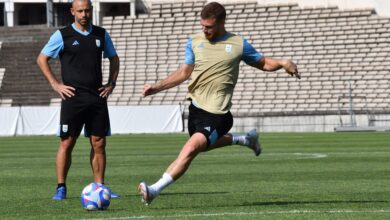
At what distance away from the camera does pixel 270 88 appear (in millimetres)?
45781

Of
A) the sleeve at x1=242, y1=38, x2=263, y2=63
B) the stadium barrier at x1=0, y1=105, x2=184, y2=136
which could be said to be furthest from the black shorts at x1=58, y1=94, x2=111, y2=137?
the stadium barrier at x1=0, y1=105, x2=184, y2=136

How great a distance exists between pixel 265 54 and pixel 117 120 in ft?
31.5

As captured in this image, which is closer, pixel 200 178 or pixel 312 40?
pixel 200 178

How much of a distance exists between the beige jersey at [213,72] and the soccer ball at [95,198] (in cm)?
128

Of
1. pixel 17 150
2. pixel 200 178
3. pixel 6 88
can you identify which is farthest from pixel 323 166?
pixel 6 88

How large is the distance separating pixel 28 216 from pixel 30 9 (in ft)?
168

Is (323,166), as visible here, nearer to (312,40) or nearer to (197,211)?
(197,211)

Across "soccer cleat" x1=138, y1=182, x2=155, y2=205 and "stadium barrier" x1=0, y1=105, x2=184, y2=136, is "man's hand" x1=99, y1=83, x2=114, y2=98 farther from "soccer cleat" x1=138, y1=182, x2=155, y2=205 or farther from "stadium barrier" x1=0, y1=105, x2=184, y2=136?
"stadium barrier" x1=0, y1=105, x2=184, y2=136

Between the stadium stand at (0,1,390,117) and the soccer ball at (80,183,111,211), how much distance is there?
31292 mm

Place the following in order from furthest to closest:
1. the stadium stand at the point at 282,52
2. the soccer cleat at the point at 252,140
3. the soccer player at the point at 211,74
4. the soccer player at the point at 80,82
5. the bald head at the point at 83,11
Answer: the stadium stand at the point at 282,52, the soccer cleat at the point at 252,140, the soccer player at the point at 80,82, the bald head at the point at 83,11, the soccer player at the point at 211,74

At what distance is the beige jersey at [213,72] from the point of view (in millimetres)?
10164

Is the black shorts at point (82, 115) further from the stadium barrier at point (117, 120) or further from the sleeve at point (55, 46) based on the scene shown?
the stadium barrier at point (117, 120)

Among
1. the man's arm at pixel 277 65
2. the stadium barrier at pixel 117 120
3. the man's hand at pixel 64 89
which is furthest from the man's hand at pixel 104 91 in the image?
the stadium barrier at pixel 117 120

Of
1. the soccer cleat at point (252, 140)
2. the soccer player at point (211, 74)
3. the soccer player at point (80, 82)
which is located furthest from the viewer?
the soccer cleat at point (252, 140)
